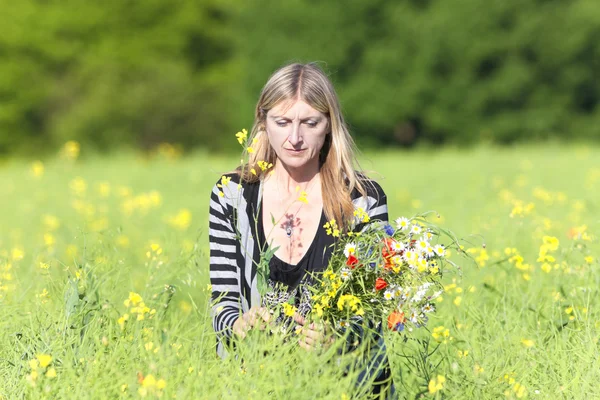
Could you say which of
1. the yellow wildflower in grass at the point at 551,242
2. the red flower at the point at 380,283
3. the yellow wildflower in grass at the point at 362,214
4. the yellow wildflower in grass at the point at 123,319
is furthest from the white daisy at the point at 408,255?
the yellow wildflower in grass at the point at 551,242

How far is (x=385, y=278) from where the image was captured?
2684 mm

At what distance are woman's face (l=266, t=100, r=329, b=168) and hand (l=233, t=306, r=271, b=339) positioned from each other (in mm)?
567

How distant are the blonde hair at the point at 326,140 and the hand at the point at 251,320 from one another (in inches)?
16.8

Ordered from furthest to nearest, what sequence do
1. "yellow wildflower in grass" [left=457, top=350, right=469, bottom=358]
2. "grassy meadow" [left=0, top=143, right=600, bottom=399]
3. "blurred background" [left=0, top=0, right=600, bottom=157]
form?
"blurred background" [left=0, top=0, right=600, bottom=157]
"yellow wildflower in grass" [left=457, top=350, right=469, bottom=358]
"grassy meadow" [left=0, top=143, right=600, bottom=399]

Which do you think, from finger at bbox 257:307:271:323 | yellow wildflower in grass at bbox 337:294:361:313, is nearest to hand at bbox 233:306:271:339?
finger at bbox 257:307:271:323

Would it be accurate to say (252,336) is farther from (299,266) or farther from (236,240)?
(236,240)

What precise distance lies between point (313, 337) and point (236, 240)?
565 millimetres

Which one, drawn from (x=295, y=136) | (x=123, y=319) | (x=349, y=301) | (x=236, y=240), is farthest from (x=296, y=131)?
(x=123, y=319)

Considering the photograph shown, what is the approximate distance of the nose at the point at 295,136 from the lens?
116 inches

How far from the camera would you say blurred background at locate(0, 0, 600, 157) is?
25703mm

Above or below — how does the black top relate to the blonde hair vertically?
below

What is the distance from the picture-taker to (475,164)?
13.3 meters

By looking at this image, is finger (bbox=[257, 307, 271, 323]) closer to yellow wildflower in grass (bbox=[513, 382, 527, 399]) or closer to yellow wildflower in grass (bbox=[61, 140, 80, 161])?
yellow wildflower in grass (bbox=[513, 382, 527, 399])

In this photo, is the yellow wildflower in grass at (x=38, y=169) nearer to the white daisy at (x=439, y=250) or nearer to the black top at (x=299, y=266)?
the black top at (x=299, y=266)
